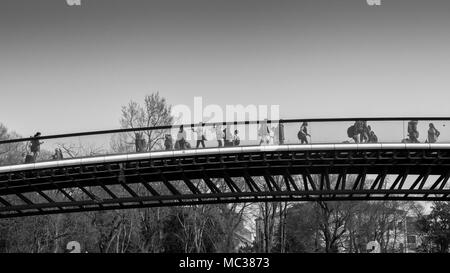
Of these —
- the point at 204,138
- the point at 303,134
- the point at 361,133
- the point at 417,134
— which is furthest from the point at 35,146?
the point at 417,134

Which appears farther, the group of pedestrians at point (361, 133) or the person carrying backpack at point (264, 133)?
the person carrying backpack at point (264, 133)

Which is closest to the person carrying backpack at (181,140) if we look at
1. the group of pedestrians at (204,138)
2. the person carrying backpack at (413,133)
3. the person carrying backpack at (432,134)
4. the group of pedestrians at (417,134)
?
the group of pedestrians at (204,138)

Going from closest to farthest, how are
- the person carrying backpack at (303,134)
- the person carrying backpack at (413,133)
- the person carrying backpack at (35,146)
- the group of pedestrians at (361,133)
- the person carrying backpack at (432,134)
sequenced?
the person carrying backpack at (432,134) < the person carrying backpack at (413,133) < the group of pedestrians at (361,133) < the person carrying backpack at (303,134) < the person carrying backpack at (35,146)

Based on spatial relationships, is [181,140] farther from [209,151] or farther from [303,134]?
[303,134]

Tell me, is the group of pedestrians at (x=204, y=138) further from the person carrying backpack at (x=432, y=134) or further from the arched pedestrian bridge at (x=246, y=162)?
the person carrying backpack at (x=432, y=134)
